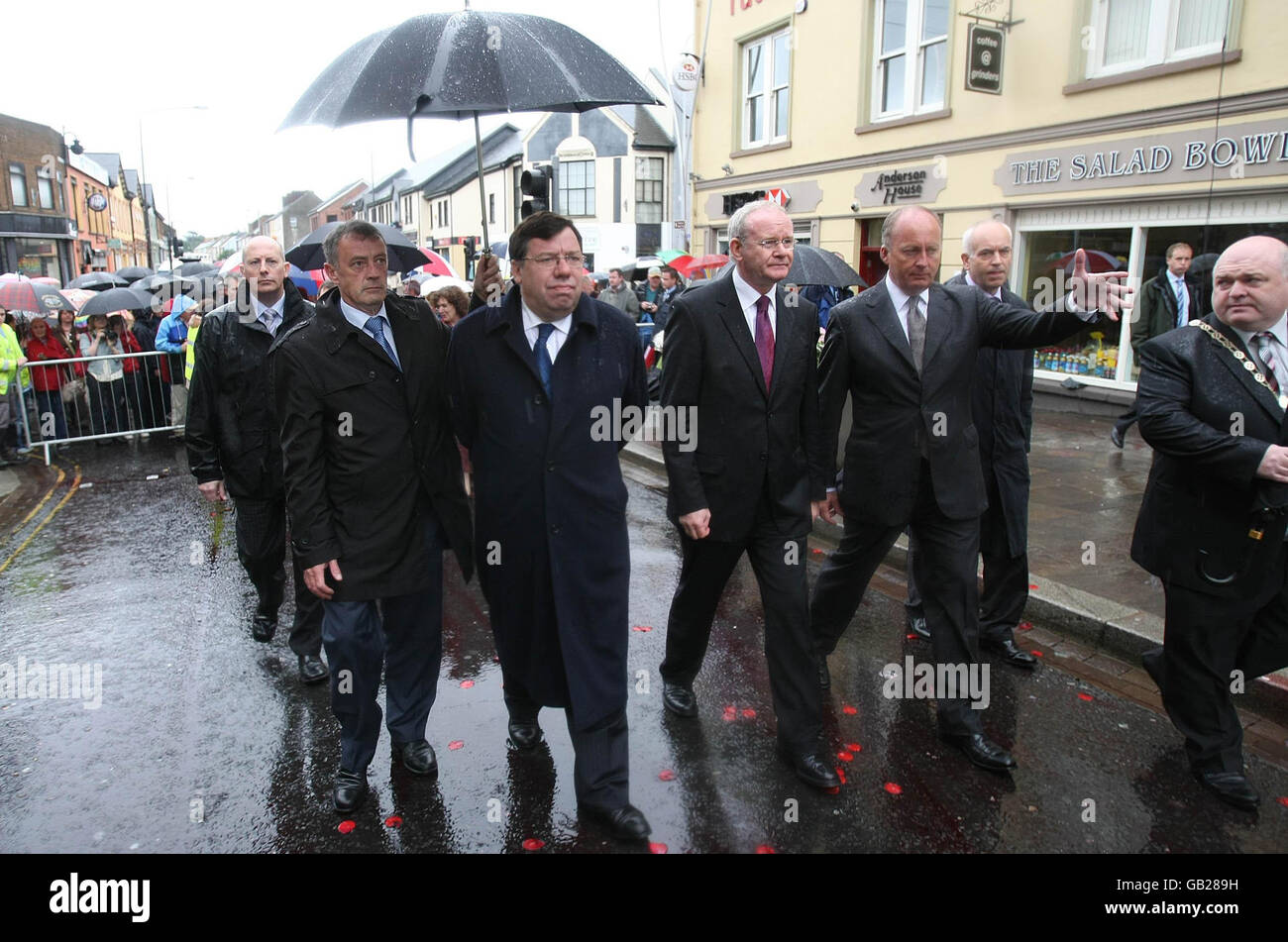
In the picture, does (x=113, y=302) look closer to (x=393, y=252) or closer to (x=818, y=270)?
(x=393, y=252)

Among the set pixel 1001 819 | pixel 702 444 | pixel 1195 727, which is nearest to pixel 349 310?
pixel 702 444

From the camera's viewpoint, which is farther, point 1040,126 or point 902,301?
point 1040,126

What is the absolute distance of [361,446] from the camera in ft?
10.7

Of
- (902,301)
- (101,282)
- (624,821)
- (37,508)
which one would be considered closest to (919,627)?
(902,301)

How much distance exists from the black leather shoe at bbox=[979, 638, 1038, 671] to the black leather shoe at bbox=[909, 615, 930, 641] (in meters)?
0.33

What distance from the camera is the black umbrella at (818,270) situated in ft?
26.0

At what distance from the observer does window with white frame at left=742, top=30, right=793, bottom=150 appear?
1733 cm

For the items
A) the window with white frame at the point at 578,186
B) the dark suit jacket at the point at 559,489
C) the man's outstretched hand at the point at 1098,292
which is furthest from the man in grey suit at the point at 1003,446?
the window with white frame at the point at 578,186

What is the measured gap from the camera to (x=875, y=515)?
3.77 metres

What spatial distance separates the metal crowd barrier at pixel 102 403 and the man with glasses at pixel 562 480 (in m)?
9.28

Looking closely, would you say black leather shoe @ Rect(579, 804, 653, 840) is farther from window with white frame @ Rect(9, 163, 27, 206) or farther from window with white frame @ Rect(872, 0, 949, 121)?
window with white frame @ Rect(9, 163, 27, 206)

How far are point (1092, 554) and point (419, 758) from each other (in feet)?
14.9

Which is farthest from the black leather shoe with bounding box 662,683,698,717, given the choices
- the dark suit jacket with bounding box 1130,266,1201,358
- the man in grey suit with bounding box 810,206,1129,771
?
the dark suit jacket with bounding box 1130,266,1201,358

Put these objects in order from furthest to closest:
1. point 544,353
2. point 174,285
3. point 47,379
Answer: point 174,285, point 47,379, point 544,353
